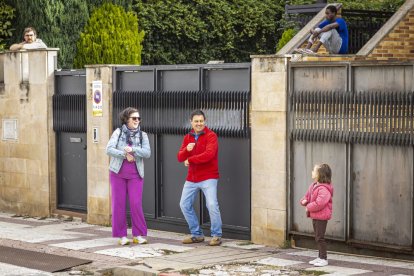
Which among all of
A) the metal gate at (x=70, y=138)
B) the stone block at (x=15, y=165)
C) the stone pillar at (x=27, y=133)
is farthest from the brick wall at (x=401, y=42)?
the stone block at (x=15, y=165)

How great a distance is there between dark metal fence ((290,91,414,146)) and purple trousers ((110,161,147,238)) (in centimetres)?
225

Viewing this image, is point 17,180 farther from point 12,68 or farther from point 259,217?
point 259,217

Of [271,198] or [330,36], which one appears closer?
[271,198]

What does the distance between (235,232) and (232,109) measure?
1711mm

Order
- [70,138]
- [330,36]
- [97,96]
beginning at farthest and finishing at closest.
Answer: [70,138]
[330,36]
[97,96]

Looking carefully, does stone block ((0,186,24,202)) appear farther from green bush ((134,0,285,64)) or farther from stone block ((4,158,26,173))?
green bush ((134,0,285,64))

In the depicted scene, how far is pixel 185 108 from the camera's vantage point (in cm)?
1469

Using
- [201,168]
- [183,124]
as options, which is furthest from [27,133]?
[201,168]

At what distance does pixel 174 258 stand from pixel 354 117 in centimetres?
280

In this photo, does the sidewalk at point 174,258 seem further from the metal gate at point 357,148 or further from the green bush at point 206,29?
the green bush at point 206,29

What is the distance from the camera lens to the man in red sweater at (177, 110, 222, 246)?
1336 centimetres

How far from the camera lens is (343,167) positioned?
41.3 ft

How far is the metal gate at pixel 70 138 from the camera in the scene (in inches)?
655

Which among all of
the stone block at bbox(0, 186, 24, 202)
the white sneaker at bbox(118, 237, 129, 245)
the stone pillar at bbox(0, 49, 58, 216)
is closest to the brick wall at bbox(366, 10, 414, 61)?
the stone pillar at bbox(0, 49, 58, 216)
